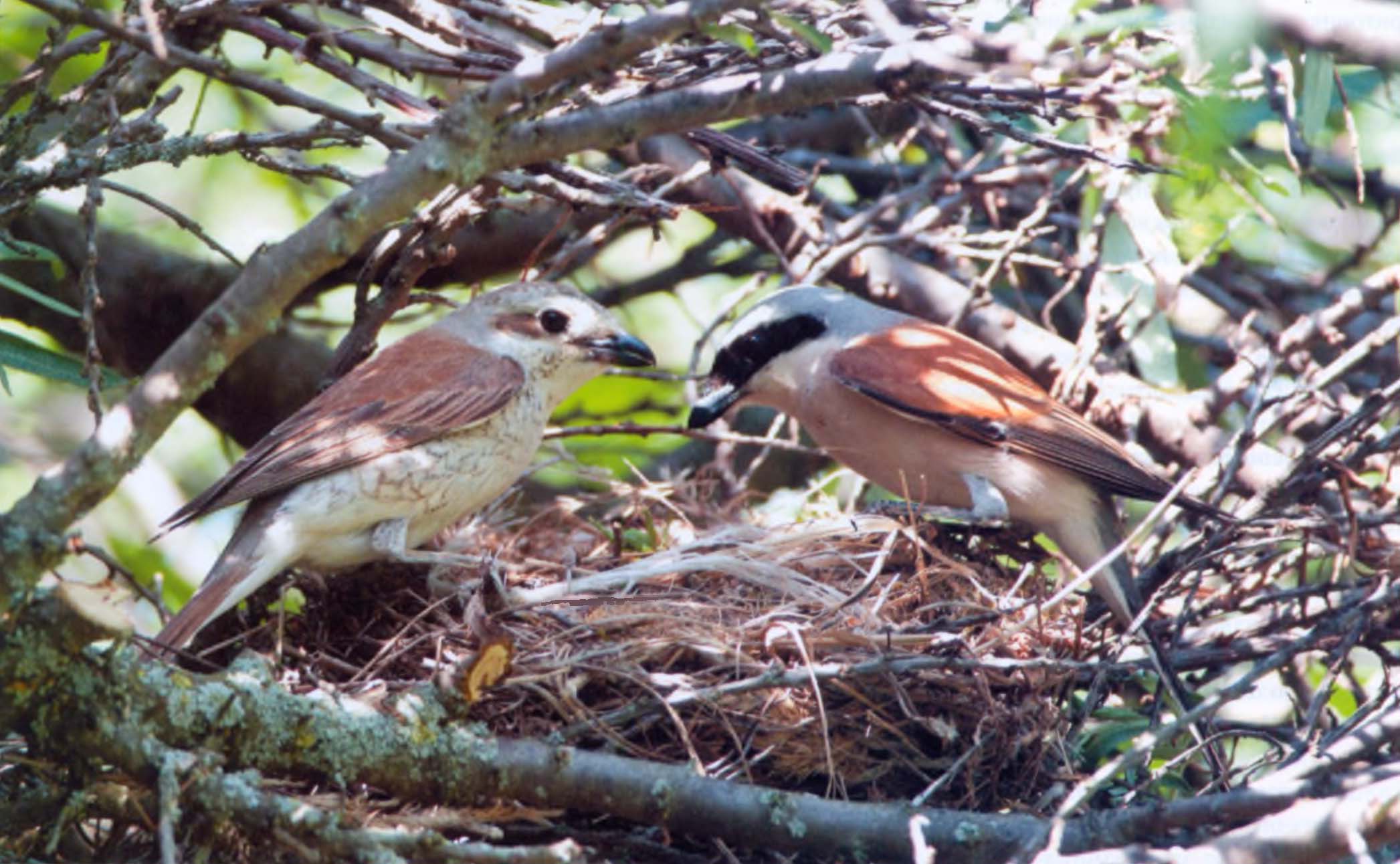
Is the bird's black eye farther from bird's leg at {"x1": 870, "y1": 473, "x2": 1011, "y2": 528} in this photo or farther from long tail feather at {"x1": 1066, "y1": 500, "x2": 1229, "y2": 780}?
long tail feather at {"x1": 1066, "y1": 500, "x2": 1229, "y2": 780}

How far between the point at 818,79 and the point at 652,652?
1.78 m

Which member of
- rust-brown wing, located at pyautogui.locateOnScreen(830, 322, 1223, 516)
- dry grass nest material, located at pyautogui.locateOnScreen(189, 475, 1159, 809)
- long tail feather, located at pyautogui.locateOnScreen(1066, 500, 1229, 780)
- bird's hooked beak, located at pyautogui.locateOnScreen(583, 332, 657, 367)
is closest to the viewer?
dry grass nest material, located at pyautogui.locateOnScreen(189, 475, 1159, 809)

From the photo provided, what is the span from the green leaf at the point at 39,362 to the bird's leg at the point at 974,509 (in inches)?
92.9

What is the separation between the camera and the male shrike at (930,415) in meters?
4.93

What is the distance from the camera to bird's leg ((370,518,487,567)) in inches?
165

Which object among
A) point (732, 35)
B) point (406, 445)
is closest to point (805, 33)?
point (732, 35)

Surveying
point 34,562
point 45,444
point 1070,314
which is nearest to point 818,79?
point 34,562

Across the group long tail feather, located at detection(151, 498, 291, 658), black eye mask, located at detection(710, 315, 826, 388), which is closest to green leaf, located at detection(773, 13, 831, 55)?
long tail feather, located at detection(151, 498, 291, 658)

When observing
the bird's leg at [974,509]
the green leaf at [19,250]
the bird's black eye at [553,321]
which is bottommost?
the bird's leg at [974,509]

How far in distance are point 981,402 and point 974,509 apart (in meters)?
0.36

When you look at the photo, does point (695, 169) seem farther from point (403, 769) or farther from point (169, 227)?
point (169, 227)

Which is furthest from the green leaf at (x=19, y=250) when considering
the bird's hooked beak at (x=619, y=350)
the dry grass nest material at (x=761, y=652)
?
the bird's hooked beak at (x=619, y=350)

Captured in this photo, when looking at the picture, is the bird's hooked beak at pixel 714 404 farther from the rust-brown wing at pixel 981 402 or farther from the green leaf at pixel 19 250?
the green leaf at pixel 19 250

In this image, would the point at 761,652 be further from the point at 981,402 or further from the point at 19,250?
the point at 19,250
